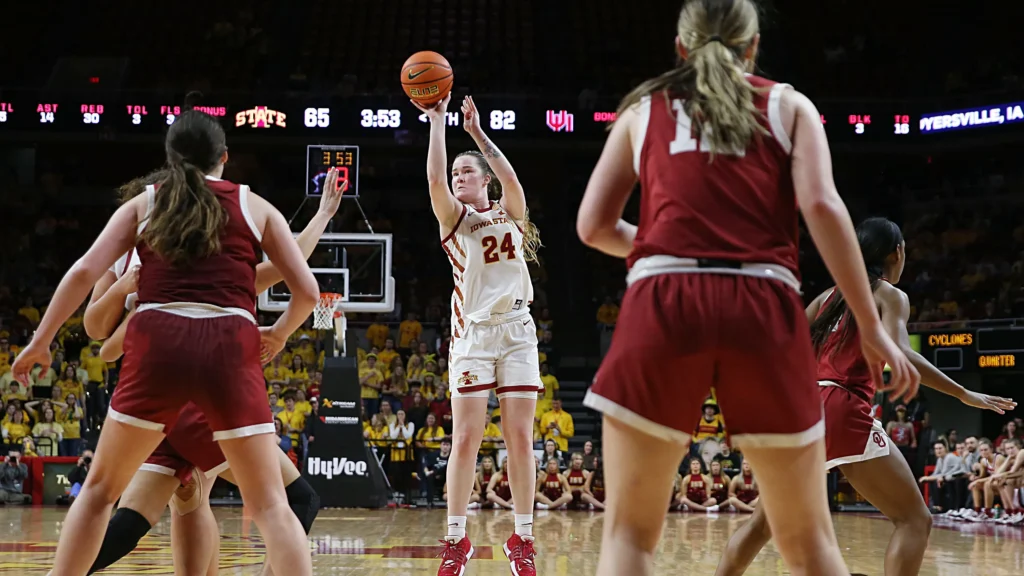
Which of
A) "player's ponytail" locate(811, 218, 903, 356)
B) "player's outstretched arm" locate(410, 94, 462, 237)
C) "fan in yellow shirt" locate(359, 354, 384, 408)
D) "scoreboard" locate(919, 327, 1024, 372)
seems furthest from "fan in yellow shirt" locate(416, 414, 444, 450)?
"player's ponytail" locate(811, 218, 903, 356)

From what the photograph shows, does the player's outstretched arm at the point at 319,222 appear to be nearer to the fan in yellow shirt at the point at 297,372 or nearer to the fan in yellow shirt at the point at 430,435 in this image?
the fan in yellow shirt at the point at 430,435

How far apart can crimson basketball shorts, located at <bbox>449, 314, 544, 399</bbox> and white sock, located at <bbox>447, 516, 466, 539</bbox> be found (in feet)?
2.16

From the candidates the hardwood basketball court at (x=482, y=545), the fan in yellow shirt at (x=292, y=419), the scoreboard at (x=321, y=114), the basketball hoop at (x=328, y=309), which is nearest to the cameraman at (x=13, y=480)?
the hardwood basketball court at (x=482, y=545)

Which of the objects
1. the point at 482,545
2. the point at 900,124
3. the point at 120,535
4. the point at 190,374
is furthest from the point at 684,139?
the point at 900,124

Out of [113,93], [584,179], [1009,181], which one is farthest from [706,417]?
[113,93]

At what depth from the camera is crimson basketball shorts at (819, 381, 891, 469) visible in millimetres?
4418

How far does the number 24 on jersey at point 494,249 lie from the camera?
6.04m

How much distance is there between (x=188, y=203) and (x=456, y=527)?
2.77m

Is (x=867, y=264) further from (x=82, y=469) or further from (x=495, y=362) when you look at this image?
(x=82, y=469)

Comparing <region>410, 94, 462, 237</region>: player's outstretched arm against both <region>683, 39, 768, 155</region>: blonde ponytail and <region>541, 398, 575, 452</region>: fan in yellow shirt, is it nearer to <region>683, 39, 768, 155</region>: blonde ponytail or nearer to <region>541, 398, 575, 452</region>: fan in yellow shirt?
<region>683, 39, 768, 155</region>: blonde ponytail

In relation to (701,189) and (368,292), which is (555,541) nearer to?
(368,292)

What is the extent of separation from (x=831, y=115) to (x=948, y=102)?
7.77ft

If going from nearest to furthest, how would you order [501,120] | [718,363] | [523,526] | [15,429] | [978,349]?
[718,363]
[523,526]
[15,429]
[978,349]
[501,120]

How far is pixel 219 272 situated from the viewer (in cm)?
347
